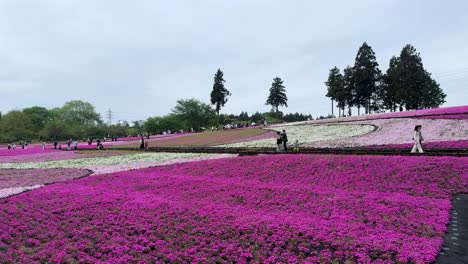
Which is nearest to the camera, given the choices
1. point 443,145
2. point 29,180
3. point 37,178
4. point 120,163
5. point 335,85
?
point 29,180

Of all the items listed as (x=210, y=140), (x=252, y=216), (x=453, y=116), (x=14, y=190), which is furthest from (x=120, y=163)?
(x=453, y=116)

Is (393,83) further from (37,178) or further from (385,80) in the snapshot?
(37,178)

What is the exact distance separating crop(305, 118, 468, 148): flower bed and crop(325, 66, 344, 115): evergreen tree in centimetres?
4812

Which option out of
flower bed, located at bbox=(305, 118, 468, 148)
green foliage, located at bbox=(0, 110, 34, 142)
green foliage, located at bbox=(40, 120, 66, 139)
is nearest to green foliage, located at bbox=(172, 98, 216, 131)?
green foliage, located at bbox=(40, 120, 66, 139)

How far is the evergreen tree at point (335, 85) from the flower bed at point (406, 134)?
158 feet

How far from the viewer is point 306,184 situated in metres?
16.5

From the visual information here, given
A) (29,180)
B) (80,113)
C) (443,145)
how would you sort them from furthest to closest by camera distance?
1. (80,113)
2. (443,145)
3. (29,180)

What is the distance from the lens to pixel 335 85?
287ft

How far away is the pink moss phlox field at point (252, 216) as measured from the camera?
368 inches

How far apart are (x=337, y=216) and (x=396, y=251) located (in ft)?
9.79

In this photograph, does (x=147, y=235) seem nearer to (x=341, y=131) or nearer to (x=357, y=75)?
(x=341, y=131)

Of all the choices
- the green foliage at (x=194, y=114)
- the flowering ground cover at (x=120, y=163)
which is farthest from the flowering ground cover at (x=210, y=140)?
the green foliage at (x=194, y=114)

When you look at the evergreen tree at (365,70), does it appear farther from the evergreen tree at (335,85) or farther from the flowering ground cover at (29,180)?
the flowering ground cover at (29,180)

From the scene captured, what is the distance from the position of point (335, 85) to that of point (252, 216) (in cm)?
8007
